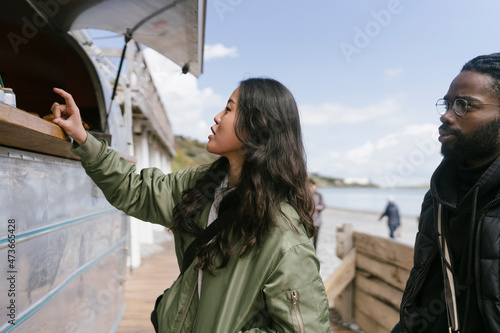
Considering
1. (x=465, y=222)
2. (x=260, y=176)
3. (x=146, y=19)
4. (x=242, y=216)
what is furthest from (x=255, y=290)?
(x=146, y=19)

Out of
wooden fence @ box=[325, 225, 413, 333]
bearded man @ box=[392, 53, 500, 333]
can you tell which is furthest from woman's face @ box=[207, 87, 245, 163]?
wooden fence @ box=[325, 225, 413, 333]

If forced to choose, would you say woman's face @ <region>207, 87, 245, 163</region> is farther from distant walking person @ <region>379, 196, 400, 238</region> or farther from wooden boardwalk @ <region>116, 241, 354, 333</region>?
distant walking person @ <region>379, 196, 400, 238</region>

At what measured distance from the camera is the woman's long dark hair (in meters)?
1.52

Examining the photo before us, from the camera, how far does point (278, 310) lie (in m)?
1.38

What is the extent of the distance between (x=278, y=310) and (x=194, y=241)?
0.42 metres

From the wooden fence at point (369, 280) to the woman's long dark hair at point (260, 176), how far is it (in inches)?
93.1

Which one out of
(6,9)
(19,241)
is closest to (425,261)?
(19,241)

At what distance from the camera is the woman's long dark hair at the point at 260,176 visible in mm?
1524

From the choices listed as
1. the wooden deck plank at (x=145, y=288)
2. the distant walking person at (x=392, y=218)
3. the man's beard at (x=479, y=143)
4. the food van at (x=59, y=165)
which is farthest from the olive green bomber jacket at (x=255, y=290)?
the distant walking person at (x=392, y=218)

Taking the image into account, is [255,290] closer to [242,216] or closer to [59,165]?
[242,216]

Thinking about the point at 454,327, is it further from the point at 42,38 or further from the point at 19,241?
the point at 42,38

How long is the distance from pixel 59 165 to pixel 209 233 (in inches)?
48.4

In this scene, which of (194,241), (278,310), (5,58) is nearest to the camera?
(278,310)

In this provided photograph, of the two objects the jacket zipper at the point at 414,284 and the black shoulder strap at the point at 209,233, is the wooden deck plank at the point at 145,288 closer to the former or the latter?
the black shoulder strap at the point at 209,233
